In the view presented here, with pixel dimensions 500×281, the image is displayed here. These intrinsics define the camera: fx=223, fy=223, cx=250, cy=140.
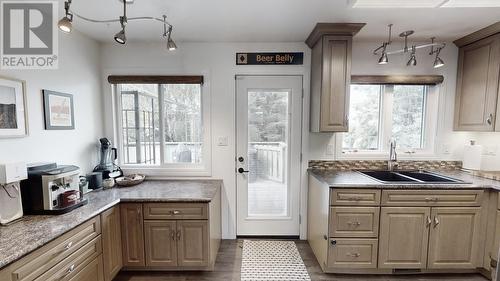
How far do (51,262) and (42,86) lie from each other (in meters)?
1.46

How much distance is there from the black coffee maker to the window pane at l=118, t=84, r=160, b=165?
7.0 inches

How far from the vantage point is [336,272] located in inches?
88.1

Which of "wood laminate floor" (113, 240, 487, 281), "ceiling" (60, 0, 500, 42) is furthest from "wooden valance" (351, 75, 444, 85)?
"wood laminate floor" (113, 240, 487, 281)

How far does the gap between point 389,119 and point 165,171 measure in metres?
2.90

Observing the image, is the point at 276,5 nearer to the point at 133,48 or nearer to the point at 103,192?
the point at 133,48

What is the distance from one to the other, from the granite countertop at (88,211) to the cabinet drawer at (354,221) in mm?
1224

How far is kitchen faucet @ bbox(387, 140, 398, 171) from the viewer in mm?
2675

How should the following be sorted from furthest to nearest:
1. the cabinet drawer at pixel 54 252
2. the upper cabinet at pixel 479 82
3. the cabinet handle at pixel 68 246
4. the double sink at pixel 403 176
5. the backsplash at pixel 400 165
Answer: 1. the backsplash at pixel 400 165
2. the double sink at pixel 403 176
3. the upper cabinet at pixel 479 82
4. the cabinet handle at pixel 68 246
5. the cabinet drawer at pixel 54 252

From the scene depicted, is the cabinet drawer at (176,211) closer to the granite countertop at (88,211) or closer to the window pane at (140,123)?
the granite countertop at (88,211)

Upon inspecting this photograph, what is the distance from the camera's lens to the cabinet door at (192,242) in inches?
83.6

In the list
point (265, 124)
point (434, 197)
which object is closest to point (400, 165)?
point (434, 197)

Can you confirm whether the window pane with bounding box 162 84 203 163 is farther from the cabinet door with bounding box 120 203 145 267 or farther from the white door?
the cabinet door with bounding box 120 203 145 267

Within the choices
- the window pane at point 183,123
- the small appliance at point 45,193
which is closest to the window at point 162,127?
the window pane at point 183,123

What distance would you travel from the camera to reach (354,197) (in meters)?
2.13
